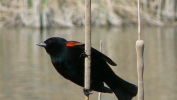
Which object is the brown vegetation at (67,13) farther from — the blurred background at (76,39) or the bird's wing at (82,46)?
the bird's wing at (82,46)

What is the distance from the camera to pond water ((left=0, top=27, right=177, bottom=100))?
7348 mm

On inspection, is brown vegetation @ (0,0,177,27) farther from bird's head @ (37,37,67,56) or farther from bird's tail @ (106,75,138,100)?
bird's head @ (37,37,67,56)

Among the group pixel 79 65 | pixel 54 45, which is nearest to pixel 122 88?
pixel 79 65

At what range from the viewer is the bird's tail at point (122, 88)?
3367mm

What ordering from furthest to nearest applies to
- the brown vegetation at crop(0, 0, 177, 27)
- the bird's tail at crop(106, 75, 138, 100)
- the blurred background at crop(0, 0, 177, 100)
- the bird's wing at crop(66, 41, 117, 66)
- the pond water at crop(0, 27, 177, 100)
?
the brown vegetation at crop(0, 0, 177, 27) → the blurred background at crop(0, 0, 177, 100) → the pond water at crop(0, 27, 177, 100) → the bird's tail at crop(106, 75, 138, 100) → the bird's wing at crop(66, 41, 117, 66)

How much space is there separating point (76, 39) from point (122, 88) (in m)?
10.0

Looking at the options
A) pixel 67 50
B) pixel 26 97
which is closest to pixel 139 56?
pixel 67 50

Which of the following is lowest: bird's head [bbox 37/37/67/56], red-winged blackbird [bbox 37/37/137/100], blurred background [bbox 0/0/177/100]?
blurred background [bbox 0/0/177/100]

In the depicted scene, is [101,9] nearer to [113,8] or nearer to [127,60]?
[113,8]

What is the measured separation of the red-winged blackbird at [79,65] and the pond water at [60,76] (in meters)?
3.50

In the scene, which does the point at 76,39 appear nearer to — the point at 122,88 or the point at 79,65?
the point at 122,88

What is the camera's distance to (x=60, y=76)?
895 centimetres

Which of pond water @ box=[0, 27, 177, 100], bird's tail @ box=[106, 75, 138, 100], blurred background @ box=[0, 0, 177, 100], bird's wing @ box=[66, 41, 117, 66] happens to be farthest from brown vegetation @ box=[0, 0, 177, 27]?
bird's wing @ box=[66, 41, 117, 66]

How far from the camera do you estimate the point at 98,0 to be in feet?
58.4
